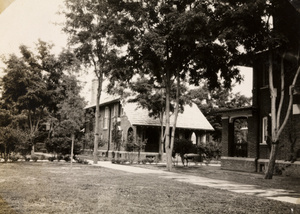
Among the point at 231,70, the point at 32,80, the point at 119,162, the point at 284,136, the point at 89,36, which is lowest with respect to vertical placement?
the point at 119,162

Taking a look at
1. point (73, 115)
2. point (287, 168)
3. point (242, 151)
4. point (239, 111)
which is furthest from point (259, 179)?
point (73, 115)

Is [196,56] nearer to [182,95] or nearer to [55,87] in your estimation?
[55,87]

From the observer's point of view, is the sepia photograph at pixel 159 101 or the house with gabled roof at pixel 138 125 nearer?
the sepia photograph at pixel 159 101

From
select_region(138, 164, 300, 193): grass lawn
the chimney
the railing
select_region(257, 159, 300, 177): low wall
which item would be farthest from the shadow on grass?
the chimney

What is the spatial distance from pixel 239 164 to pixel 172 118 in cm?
1413

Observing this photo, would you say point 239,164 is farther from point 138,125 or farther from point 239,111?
point 138,125

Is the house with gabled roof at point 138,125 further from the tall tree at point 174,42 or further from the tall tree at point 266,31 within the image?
the tall tree at point 266,31

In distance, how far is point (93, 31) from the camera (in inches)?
824

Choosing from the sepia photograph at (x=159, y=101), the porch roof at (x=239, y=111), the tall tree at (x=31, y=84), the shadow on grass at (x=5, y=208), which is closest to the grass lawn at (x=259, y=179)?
the sepia photograph at (x=159, y=101)

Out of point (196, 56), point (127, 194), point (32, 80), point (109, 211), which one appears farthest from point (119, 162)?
point (109, 211)

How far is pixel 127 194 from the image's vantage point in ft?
27.3

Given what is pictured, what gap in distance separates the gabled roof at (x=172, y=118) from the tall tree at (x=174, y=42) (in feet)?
31.1

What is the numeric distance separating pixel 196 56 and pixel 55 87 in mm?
6692

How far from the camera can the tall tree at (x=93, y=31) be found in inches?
795
